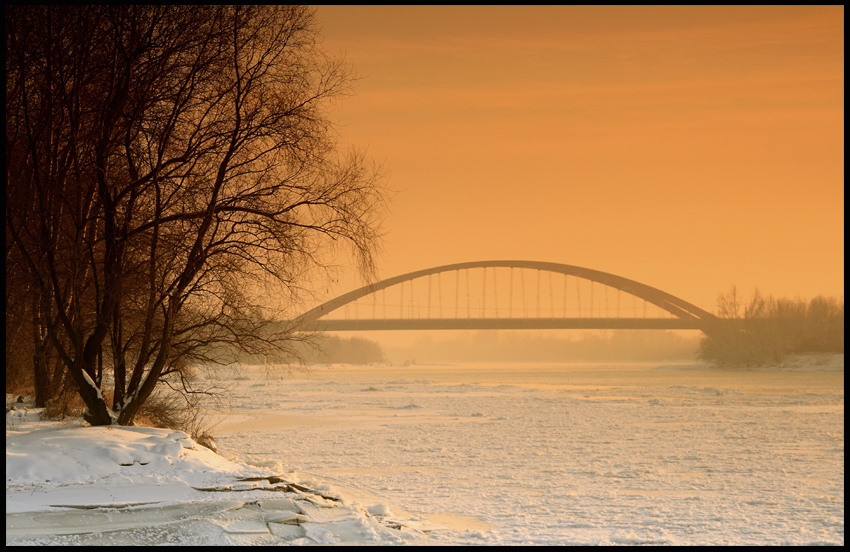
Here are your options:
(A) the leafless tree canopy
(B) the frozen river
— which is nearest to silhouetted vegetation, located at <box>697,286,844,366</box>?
(B) the frozen river

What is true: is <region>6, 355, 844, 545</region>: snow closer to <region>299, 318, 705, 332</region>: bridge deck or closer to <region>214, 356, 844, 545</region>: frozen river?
<region>214, 356, 844, 545</region>: frozen river

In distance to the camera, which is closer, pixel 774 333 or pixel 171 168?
pixel 171 168

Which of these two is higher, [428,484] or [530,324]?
[530,324]

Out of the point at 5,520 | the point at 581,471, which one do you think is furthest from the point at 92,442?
the point at 581,471

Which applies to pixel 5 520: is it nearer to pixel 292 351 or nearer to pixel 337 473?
pixel 292 351

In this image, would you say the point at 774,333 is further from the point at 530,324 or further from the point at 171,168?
the point at 171,168

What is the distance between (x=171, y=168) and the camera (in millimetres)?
11062

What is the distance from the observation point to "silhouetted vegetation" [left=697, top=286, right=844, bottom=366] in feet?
243

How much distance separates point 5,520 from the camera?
691 centimetres

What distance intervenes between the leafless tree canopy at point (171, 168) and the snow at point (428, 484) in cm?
142

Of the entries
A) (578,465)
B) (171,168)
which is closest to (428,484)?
(578,465)

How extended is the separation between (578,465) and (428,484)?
2957mm

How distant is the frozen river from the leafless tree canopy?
1911 millimetres

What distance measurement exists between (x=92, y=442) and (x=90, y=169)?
3789 millimetres
